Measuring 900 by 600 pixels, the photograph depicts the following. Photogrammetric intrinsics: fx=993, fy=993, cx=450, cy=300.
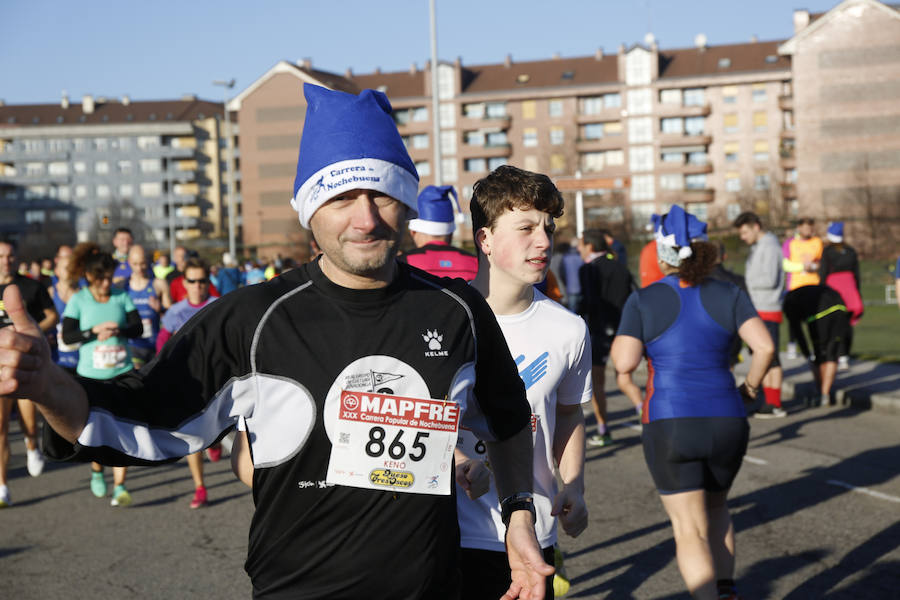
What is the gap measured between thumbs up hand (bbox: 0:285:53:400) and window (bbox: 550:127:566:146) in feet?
306

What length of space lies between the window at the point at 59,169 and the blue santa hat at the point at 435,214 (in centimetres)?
11514

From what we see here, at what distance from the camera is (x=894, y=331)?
2144cm

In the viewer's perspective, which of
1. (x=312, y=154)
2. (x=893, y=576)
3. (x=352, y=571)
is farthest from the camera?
(x=893, y=576)

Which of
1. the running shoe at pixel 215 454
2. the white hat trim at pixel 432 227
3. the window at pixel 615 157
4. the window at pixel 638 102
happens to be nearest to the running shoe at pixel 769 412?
the white hat trim at pixel 432 227

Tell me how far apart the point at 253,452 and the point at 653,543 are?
16.5 feet

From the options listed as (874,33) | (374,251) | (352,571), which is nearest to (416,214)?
(374,251)

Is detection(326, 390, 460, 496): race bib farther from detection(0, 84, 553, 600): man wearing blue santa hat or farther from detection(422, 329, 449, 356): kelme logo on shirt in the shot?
detection(422, 329, 449, 356): kelme logo on shirt

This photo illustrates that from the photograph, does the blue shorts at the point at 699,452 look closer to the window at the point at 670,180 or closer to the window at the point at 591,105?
the window at the point at 670,180

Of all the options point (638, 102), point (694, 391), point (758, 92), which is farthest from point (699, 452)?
point (638, 102)

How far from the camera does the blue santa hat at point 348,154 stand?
2.57 metres

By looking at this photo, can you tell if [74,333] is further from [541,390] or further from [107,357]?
[541,390]

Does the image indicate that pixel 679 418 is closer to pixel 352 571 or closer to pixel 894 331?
pixel 352 571

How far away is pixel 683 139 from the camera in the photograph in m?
91.9

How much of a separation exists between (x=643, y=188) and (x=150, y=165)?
55.9 m
